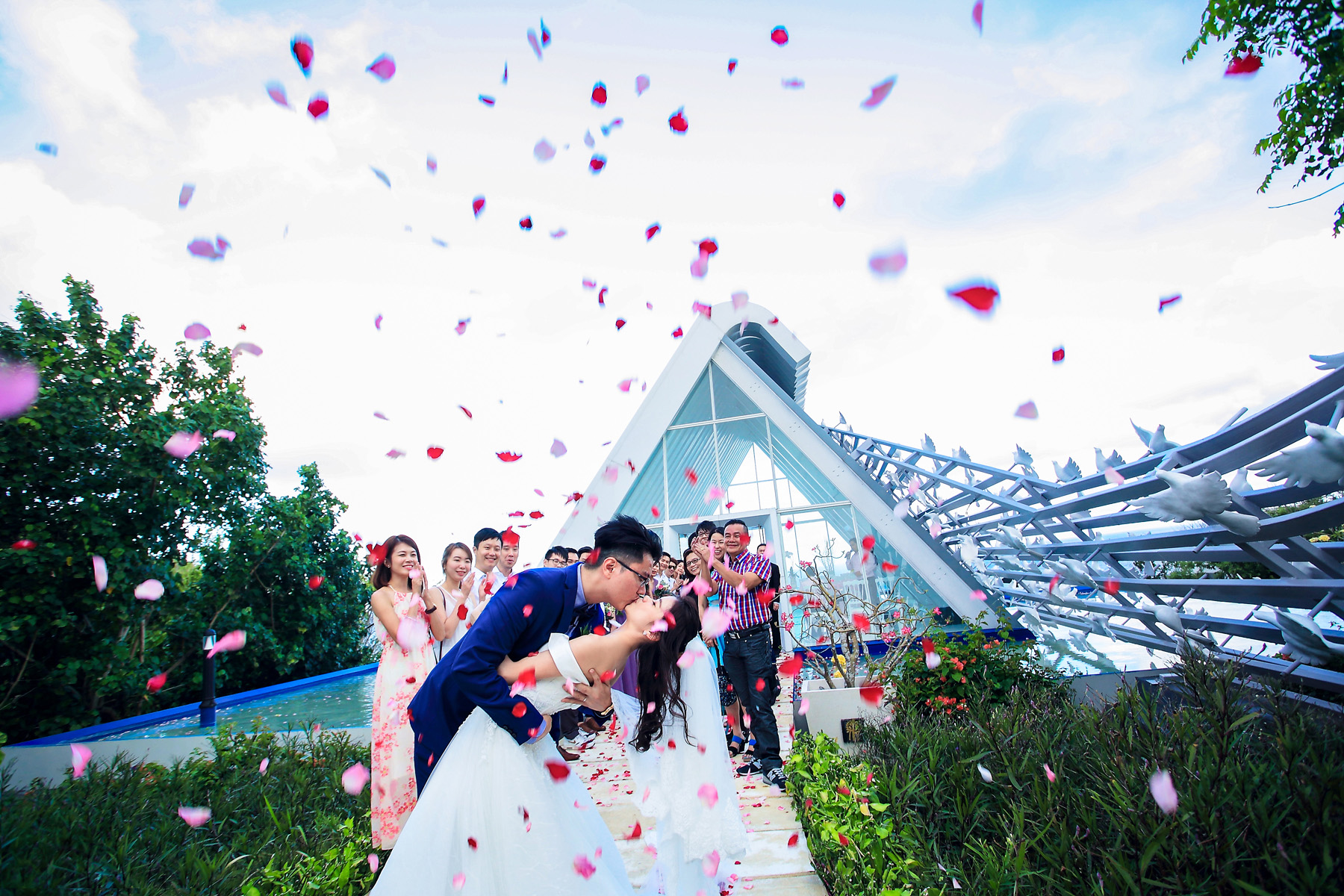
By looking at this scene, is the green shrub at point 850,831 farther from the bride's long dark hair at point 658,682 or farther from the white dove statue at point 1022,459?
the white dove statue at point 1022,459

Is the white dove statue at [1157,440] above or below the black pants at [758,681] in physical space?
above

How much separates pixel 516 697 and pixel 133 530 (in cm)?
996

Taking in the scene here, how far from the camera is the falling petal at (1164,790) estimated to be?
260 centimetres

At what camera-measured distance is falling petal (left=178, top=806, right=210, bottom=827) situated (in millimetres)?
4250

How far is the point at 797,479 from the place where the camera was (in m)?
11.7

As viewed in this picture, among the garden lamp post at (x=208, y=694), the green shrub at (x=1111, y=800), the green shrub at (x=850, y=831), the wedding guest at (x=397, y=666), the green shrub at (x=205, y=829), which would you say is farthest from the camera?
the garden lamp post at (x=208, y=694)

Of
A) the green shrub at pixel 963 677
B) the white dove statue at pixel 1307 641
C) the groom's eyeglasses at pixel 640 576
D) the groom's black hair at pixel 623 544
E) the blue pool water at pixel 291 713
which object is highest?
Answer: the groom's black hair at pixel 623 544

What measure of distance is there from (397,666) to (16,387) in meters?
8.51

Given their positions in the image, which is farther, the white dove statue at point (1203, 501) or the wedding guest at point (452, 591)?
the wedding guest at point (452, 591)

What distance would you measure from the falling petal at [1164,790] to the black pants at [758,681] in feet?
8.20

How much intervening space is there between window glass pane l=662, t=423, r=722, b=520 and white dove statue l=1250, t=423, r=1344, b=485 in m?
8.63

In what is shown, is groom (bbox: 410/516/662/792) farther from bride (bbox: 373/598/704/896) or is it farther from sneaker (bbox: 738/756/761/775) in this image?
sneaker (bbox: 738/756/761/775)

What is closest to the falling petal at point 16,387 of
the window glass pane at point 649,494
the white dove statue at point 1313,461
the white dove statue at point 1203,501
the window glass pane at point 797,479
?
the window glass pane at point 649,494

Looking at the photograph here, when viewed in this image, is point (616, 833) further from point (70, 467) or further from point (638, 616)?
point (70, 467)
